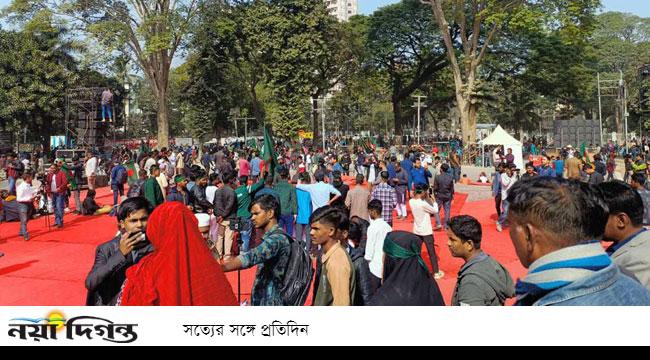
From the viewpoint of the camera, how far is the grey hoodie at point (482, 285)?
3.03 m

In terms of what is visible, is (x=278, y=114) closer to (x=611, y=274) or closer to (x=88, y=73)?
(x=88, y=73)

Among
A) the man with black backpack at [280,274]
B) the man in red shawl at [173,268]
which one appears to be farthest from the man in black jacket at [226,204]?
the man in red shawl at [173,268]

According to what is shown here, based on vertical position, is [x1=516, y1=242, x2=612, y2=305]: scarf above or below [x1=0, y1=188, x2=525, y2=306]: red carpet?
above

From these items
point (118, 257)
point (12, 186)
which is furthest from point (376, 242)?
point (12, 186)

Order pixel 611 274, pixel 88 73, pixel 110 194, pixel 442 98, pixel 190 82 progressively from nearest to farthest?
pixel 611 274
pixel 110 194
pixel 88 73
pixel 190 82
pixel 442 98

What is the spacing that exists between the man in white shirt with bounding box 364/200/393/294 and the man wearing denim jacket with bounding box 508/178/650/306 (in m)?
3.18

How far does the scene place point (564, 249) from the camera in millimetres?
1722

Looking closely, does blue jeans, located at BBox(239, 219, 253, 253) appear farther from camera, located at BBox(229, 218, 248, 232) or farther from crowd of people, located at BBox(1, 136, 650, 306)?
crowd of people, located at BBox(1, 136, 650, 306)

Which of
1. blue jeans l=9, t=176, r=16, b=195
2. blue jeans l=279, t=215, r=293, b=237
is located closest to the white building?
blue jeans l=9, t=176, r=16, b=195

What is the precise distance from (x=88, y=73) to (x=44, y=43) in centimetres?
379

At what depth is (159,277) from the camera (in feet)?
9.21

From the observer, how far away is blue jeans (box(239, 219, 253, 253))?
8.05 metres
